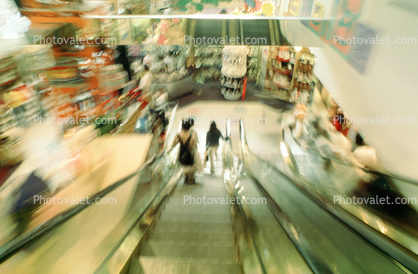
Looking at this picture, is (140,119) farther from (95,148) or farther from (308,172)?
(308,172)

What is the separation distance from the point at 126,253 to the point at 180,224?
1053mm

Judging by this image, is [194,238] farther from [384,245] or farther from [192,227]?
[384,245]

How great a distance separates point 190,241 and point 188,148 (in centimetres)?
187

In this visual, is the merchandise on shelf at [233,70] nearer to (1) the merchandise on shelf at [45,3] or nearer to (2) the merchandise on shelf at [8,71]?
→ (1) the merchandise on shelf at [45,3]

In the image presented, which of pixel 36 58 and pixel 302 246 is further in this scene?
pixel 36 58

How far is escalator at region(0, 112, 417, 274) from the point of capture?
6.96 ft

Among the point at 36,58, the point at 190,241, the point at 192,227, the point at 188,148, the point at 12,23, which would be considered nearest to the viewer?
the point at 190,241

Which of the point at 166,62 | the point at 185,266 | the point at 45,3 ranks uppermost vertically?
the point at 45,3

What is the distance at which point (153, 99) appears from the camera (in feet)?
21.0

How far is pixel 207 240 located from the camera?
2.96 meters

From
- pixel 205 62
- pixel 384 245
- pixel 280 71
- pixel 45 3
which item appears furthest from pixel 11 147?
pixel 280 71

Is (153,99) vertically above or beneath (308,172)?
above

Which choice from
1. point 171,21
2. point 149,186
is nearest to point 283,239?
point 149,186

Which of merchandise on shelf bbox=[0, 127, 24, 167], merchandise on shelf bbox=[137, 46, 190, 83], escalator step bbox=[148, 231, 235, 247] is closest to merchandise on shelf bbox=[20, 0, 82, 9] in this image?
merchandise on shelf bbox=[0, 127, 24, 167]
